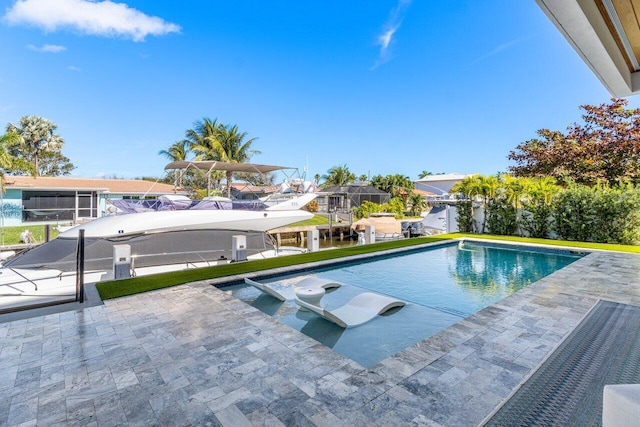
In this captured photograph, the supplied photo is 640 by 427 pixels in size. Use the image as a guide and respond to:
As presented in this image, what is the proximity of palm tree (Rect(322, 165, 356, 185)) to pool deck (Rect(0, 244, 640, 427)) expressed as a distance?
34.0 m

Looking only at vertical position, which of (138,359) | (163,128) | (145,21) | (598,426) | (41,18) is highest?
(145,21)

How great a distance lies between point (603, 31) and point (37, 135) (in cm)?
3654

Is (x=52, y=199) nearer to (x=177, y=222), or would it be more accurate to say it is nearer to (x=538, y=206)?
(x=177, y=222)

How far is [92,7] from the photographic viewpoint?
1357 centimetres

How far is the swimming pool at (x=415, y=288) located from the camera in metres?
4.05

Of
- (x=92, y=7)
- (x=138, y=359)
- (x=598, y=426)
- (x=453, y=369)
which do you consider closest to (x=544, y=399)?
(x=598, y=426)

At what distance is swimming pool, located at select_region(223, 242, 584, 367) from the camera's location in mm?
4055

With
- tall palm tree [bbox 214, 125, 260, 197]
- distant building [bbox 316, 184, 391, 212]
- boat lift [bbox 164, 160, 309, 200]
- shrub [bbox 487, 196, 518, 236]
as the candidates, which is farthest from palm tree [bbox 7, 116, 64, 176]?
shrub [bbox 487, 196, 518, 236]

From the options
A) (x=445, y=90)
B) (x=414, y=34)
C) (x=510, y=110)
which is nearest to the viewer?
(x=414, y=34)

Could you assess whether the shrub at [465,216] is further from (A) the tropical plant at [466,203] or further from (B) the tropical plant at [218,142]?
A: (B) the tropical plant at [218,142]

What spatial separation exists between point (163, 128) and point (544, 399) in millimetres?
32823

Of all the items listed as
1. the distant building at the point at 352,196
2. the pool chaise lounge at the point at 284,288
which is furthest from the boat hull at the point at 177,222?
the distant building at the point at 352,196

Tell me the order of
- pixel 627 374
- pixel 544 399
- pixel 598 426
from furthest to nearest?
pixel 627 374 → pixel 544 399 → pixel 598 426

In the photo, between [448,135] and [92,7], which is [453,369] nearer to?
[92,7]
